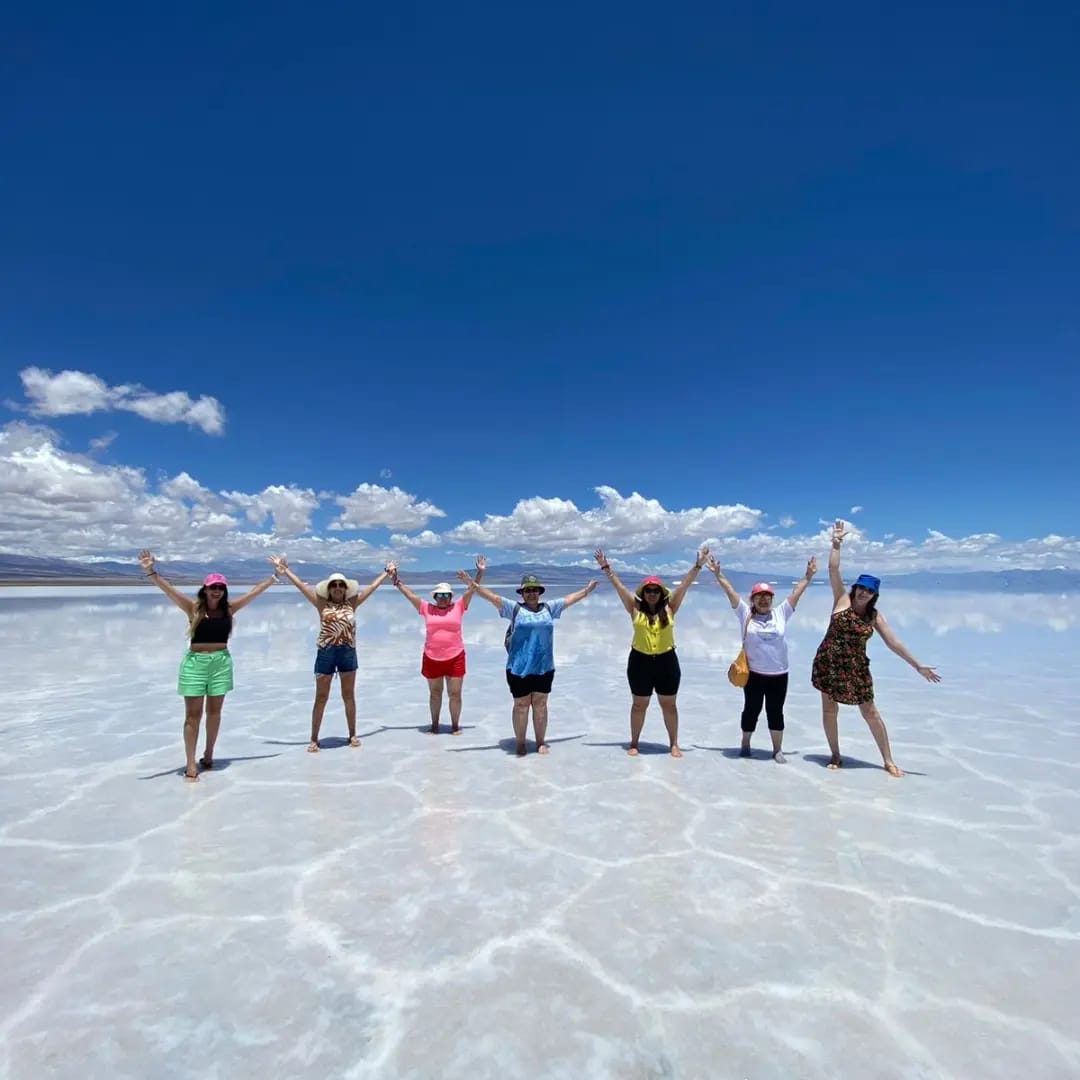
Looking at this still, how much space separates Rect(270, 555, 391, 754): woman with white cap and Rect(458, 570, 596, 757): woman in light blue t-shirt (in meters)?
1.31

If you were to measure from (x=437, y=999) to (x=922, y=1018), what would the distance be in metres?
2.08

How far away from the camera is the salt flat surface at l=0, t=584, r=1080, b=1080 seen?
2.59m

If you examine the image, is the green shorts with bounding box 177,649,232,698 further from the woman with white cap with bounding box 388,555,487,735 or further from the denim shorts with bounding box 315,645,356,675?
the woman with white cap with bounding box 388,555,487,735

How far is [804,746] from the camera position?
6891 millimetres

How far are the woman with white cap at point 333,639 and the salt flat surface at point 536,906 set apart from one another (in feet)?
1.61

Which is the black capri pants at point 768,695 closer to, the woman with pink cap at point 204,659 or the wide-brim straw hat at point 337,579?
the wide-brim straw hat at point 337,579

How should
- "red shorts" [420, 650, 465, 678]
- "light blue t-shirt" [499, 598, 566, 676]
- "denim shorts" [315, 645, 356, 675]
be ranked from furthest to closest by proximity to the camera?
"red shorts" [420, 650, 465, 678]
"denim shorts" [315, 645, 356, 675]
"light blue t-shirt" [499, 598, 566, 676]

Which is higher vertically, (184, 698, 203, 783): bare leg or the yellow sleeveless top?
the yellow sleeveless top

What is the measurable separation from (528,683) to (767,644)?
242cm

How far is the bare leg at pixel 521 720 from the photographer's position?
6.57 metres

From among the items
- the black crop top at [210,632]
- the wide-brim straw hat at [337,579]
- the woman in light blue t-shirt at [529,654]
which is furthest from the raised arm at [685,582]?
the black crop top at [210,632]

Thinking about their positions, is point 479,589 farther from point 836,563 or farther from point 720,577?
point 836,563

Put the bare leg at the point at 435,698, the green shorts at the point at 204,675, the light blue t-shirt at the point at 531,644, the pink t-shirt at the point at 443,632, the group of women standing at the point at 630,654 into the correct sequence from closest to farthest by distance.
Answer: the green shorts at the point at 204,675 < the group of women standing at the point at 630,654 < the light blue t-shirt at the point at 531,644 < the pink t-shirt at the point at 443,632 < the bare leg at the point at 435,698

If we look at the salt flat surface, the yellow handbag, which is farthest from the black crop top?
the yellow handbag
